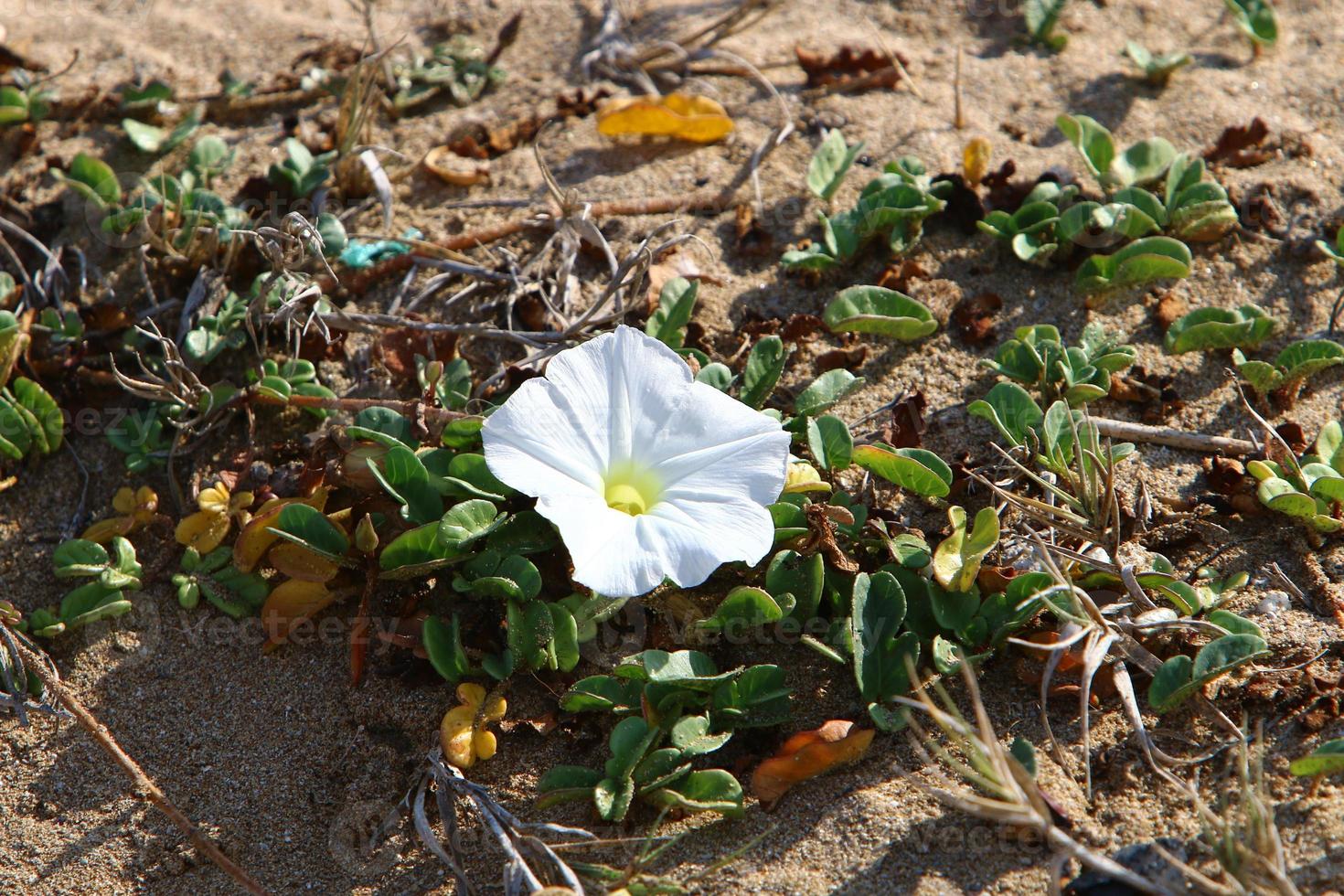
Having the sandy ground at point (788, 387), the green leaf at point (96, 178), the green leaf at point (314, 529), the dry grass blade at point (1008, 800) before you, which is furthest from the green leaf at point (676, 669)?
the green leaf at point (96, 178)

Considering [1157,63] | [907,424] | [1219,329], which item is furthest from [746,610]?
[1157,63]

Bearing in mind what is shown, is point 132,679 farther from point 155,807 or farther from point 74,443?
point 74,443

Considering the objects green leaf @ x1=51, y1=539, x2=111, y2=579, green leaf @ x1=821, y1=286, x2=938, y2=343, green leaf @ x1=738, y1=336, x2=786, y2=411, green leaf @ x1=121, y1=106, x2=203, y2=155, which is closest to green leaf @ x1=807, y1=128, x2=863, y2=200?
green leaf @ x1=821, y1=286, x2=938, y2=343

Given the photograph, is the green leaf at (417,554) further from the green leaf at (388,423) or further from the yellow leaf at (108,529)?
the yellow leaf at (108,529)

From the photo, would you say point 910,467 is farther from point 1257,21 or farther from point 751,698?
point 1257,21

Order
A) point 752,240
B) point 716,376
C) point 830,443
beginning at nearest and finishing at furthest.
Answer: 1. point 830,443
2. point 716,376
3. point 752,240

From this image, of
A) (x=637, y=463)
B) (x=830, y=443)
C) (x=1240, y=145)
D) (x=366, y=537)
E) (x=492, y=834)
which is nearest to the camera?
(x=492, y=834)
